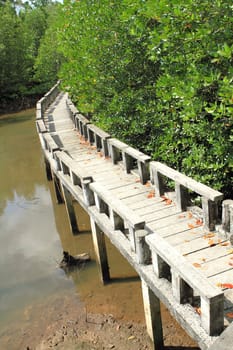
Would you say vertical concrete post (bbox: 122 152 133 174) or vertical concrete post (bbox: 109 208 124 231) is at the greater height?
vertical concrete post (bbox: 122 152 133 174)

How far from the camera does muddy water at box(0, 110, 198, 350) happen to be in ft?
22.2

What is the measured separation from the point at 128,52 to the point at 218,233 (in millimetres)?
5160

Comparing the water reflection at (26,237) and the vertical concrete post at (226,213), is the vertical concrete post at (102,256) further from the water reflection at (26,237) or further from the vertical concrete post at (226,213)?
the vertical concrete post at (226,213)

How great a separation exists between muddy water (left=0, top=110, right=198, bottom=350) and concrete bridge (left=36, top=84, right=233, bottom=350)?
1.90ft

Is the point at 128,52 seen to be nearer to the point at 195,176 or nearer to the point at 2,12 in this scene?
the point at 195,176

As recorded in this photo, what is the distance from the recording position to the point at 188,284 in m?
3.66

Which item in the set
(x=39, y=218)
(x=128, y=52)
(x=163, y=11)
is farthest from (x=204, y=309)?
(x=39, y=218)

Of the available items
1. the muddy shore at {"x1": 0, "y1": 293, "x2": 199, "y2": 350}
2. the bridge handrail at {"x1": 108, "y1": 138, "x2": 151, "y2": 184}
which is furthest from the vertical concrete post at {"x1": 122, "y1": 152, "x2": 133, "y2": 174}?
the muddy shore at {"x1": 0, "y1": 293, "x2": 199, "y2": 350}

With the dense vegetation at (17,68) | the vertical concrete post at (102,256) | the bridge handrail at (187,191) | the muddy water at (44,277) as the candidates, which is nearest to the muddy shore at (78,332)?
the muddy water at (44,277)

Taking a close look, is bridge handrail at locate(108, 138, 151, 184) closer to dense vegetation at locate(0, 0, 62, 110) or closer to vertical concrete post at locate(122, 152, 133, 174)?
vertical concrete post at locate(122, 152, 133, 174)

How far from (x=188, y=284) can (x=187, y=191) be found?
245cm

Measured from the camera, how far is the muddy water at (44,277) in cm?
678

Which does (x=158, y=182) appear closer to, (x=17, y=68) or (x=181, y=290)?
(x=181, y=290)

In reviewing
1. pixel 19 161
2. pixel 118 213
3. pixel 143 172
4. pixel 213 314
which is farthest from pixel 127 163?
pixel 19 161
